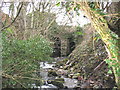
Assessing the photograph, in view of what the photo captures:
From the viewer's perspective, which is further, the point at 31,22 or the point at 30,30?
the point at 31,22

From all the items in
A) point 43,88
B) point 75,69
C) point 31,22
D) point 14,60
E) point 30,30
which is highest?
point 31,22

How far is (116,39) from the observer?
86 cm

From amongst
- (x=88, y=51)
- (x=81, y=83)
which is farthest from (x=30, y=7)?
(x=81, y=83)

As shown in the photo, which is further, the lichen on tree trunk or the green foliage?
the green foliage

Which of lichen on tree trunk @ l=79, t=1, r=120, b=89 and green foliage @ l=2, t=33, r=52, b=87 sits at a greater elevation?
lichen on tree trunk @ l=79, t=1, r=120, b=89

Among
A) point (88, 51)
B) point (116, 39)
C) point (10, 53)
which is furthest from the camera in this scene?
point (88, 51)

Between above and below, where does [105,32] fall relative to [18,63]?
above

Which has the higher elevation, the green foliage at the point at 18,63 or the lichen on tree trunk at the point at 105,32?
the lichen on tree trunk at the point at 105,32

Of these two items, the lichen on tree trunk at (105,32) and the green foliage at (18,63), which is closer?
the lichen on tree trunk at (105,32)

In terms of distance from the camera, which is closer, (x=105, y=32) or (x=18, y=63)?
(x=105, y=32)

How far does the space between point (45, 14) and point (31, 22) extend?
1.30 feet

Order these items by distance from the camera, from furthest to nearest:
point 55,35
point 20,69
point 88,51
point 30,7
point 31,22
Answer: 1. point 55,35
2. point 31,22
3. point 30,7
4. point 88,51
5. point 20,69

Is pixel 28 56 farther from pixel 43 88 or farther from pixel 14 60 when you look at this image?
pixel 43 88

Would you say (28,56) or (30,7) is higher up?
(30,7)
